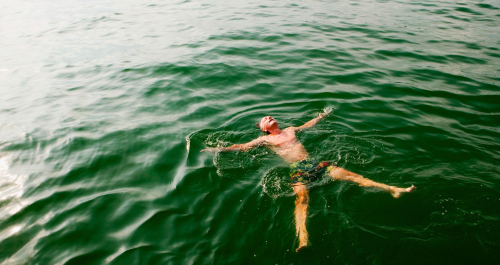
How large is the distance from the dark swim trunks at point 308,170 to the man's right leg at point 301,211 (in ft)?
0.46

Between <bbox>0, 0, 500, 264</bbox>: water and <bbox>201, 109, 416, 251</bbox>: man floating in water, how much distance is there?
140 millimetres

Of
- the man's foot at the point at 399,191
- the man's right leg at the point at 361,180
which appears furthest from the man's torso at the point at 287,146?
the man's foot at the point at 399,191

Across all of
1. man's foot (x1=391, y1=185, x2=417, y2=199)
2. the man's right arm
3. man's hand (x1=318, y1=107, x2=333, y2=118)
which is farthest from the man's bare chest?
man's foot (x1=391, y1=185, x2=417, y2=199)

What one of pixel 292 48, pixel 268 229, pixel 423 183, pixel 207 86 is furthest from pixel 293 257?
pixel 292 48

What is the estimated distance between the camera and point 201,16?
1703cm

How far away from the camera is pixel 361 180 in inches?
181

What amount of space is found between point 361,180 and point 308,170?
0.87 metres

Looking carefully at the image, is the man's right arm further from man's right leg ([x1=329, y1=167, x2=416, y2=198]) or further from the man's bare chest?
man's right leg ([x1=329, y1=167, x2=416, y2=198])

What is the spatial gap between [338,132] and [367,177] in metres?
1.52

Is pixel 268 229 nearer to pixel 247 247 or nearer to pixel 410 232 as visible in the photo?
pixel 247 247

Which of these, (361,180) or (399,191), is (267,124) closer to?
(361,180)

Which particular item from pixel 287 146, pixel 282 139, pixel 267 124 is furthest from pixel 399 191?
pixel 267 124

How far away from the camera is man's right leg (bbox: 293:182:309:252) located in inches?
147

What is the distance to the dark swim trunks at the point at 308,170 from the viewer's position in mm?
4789
